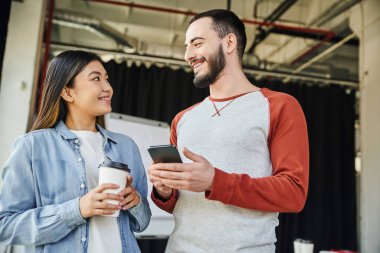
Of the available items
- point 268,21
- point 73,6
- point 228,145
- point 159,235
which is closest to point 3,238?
point 228,145

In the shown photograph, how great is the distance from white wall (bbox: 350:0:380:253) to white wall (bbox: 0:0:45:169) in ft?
10.0

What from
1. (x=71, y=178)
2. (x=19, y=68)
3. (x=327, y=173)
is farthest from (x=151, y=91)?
(x=71, y=178)

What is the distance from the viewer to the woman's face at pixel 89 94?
129 centimetres

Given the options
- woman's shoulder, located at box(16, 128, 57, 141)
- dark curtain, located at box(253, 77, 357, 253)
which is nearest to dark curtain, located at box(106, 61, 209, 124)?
dark curtain, located at box(253, 77, 357, 253)

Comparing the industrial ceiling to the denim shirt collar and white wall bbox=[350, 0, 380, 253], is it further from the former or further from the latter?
the denim shirt collar

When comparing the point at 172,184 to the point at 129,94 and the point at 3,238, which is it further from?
the point at 129,94

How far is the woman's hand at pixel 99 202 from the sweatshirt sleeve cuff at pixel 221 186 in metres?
0.24

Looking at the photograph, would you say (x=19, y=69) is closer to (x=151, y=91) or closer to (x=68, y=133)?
(x=151, y=91)

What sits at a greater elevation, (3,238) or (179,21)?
(179,21)

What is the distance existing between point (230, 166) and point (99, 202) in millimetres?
374

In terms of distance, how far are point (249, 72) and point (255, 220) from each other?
3114 millimetres

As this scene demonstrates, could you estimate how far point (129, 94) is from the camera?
414 centimetres

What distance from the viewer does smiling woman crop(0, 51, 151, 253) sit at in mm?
1064

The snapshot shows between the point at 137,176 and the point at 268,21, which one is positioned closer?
the point at 137,176
